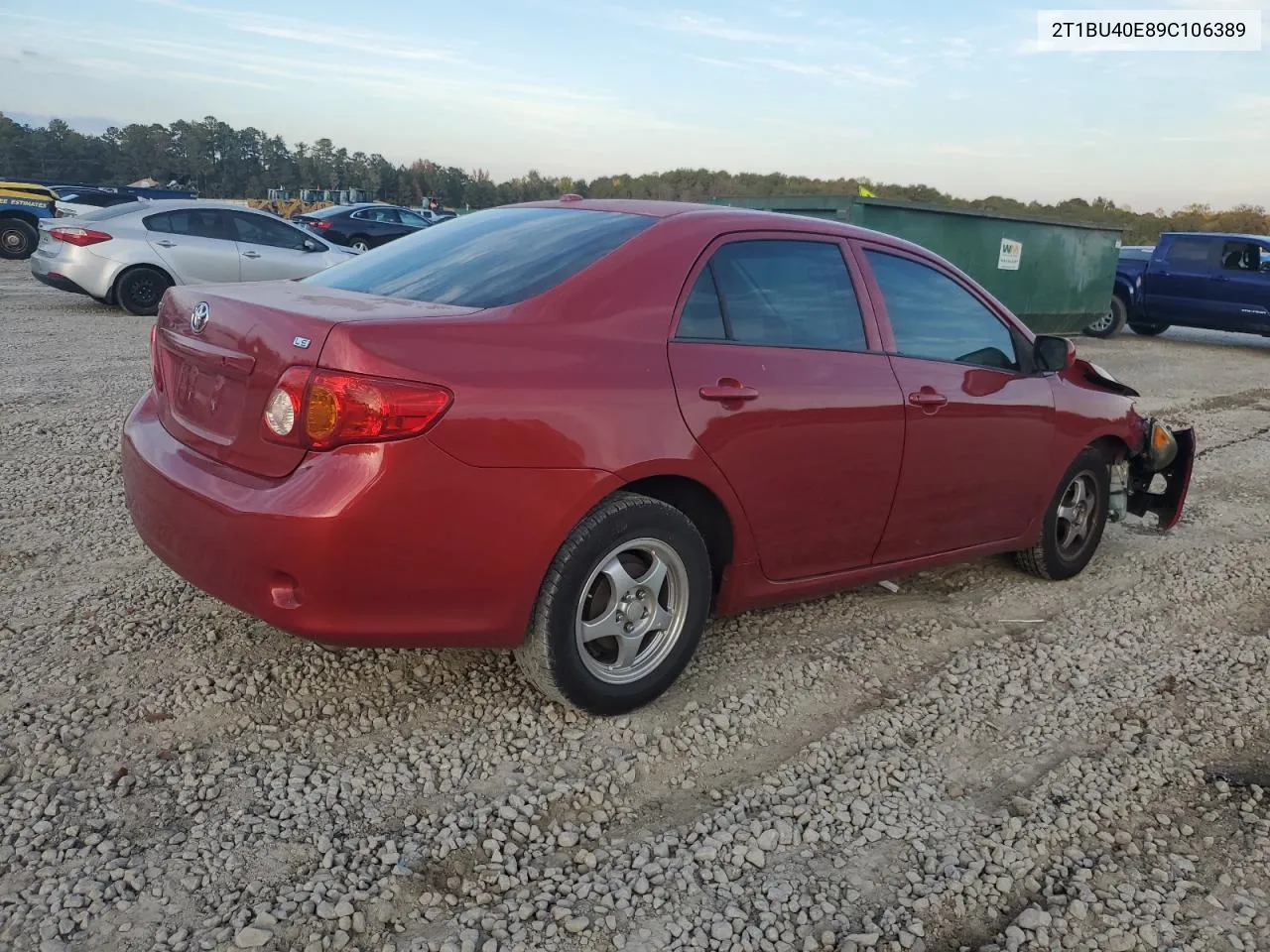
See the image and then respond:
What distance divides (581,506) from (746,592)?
870 mm

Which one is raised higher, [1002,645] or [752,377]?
[752,377]

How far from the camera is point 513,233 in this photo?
3.71 meters

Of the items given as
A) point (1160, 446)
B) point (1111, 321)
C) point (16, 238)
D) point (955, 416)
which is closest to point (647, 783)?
point (955, 416)

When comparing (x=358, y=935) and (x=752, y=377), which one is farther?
(x=752, y=377)

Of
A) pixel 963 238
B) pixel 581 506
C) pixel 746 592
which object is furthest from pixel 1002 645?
pixel 963 238

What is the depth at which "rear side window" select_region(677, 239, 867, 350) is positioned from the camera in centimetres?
349

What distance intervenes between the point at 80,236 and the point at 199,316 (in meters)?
10.5

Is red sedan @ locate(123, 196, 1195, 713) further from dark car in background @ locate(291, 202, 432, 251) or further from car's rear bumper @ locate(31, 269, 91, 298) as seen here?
dark car in background @ locate(291, 202, 432, 251)

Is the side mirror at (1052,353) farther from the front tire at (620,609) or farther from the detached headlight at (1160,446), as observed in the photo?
the front tire at (620,609)

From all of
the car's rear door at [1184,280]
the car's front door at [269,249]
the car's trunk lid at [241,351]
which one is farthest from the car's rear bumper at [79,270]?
the car's rear door at [1184,280]

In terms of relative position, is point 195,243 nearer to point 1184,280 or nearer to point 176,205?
point 176,205

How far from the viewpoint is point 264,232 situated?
12.9 metres

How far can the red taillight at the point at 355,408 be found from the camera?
2.73m

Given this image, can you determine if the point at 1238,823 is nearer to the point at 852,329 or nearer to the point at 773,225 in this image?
the point at 852,329
